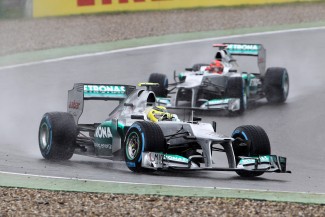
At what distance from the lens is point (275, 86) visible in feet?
79.6

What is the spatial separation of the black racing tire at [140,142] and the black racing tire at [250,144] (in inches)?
47.1

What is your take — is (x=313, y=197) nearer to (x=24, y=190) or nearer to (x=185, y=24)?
(x=24, y=190)

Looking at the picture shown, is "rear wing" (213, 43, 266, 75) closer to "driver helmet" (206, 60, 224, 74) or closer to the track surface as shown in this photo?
"driver helmet" (206, 60, 224, 74)

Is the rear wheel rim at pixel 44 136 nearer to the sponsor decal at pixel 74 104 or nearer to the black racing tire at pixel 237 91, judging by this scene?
the sponsor decal at pixel 74 104

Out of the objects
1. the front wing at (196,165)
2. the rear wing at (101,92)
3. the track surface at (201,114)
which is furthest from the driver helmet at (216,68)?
the front wing at (196,165)

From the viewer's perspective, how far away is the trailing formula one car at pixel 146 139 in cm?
1470

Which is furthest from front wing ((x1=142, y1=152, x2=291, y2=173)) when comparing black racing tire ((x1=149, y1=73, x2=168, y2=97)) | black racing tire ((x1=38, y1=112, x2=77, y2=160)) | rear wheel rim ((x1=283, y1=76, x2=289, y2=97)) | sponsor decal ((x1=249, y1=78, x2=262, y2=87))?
rear wheel rim ((x1=283, y1=76, x2=289, y2=97))

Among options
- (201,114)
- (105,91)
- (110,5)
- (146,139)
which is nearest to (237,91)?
(201,114)

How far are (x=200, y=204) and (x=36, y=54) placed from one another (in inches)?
675

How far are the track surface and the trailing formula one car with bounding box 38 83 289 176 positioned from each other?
22 cm

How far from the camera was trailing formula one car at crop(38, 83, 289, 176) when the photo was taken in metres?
14.7

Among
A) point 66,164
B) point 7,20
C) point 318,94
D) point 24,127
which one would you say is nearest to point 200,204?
point 66,164

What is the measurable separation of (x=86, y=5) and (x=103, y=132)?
1719cm

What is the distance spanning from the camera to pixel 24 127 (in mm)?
20594
